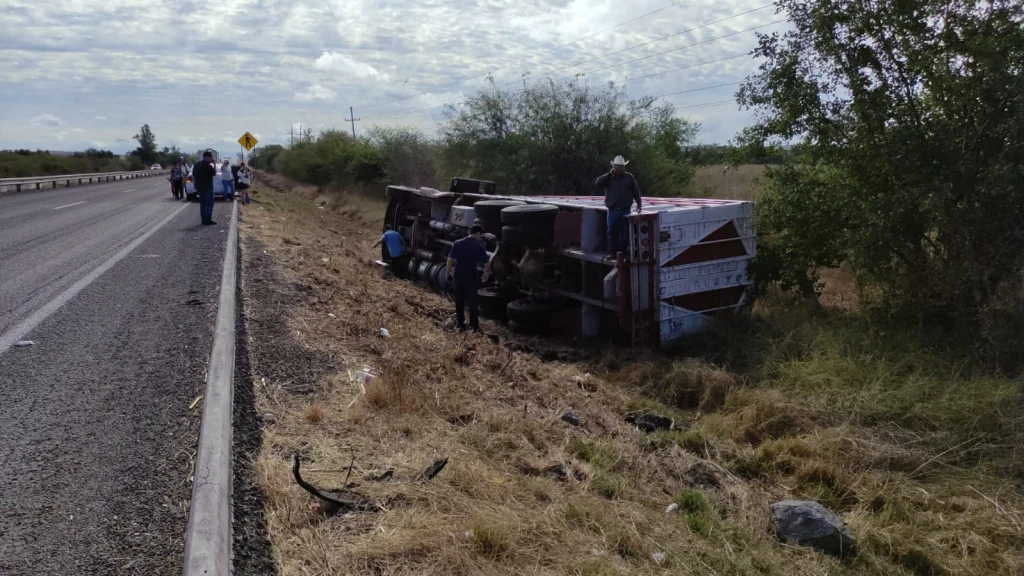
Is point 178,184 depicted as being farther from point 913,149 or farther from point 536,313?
point 913,149

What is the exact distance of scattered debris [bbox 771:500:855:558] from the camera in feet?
15.1

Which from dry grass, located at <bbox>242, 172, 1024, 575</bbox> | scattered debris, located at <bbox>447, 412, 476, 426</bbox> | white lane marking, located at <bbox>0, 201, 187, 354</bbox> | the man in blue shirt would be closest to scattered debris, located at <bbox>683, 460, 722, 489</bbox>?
dry grass, located at <bbox>242, 172, 1024, 575</bbox>

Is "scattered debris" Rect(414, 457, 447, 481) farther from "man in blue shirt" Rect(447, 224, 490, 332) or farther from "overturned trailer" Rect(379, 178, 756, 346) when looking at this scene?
"man in blue shirt" Rect(447, 224, 490, 332)

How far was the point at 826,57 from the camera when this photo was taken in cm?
881

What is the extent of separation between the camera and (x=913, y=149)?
7.68m

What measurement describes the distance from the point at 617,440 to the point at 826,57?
5574 mm

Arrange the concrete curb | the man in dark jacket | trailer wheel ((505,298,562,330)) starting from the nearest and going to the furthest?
the concrete curb, trailer wheel ((505,298,562,330)), the man in dark jacket

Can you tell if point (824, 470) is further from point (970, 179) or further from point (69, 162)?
point (69, 162)

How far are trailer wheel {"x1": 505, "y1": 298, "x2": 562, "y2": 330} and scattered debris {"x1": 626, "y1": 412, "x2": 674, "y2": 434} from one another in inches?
136

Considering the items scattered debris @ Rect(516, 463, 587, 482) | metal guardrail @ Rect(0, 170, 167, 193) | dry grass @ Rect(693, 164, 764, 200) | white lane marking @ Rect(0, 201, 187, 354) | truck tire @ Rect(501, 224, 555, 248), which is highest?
metal guardrail @ Rect(0, 170, 167, 193)

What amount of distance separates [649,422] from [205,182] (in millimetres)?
12969

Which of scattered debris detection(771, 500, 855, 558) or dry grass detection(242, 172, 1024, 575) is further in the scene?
scattered debris detection(771, 500, 855, 558)

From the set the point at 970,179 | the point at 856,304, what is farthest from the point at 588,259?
the point at 970,179

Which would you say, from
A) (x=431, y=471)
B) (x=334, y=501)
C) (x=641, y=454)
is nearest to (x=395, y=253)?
(x=641, y=454)
